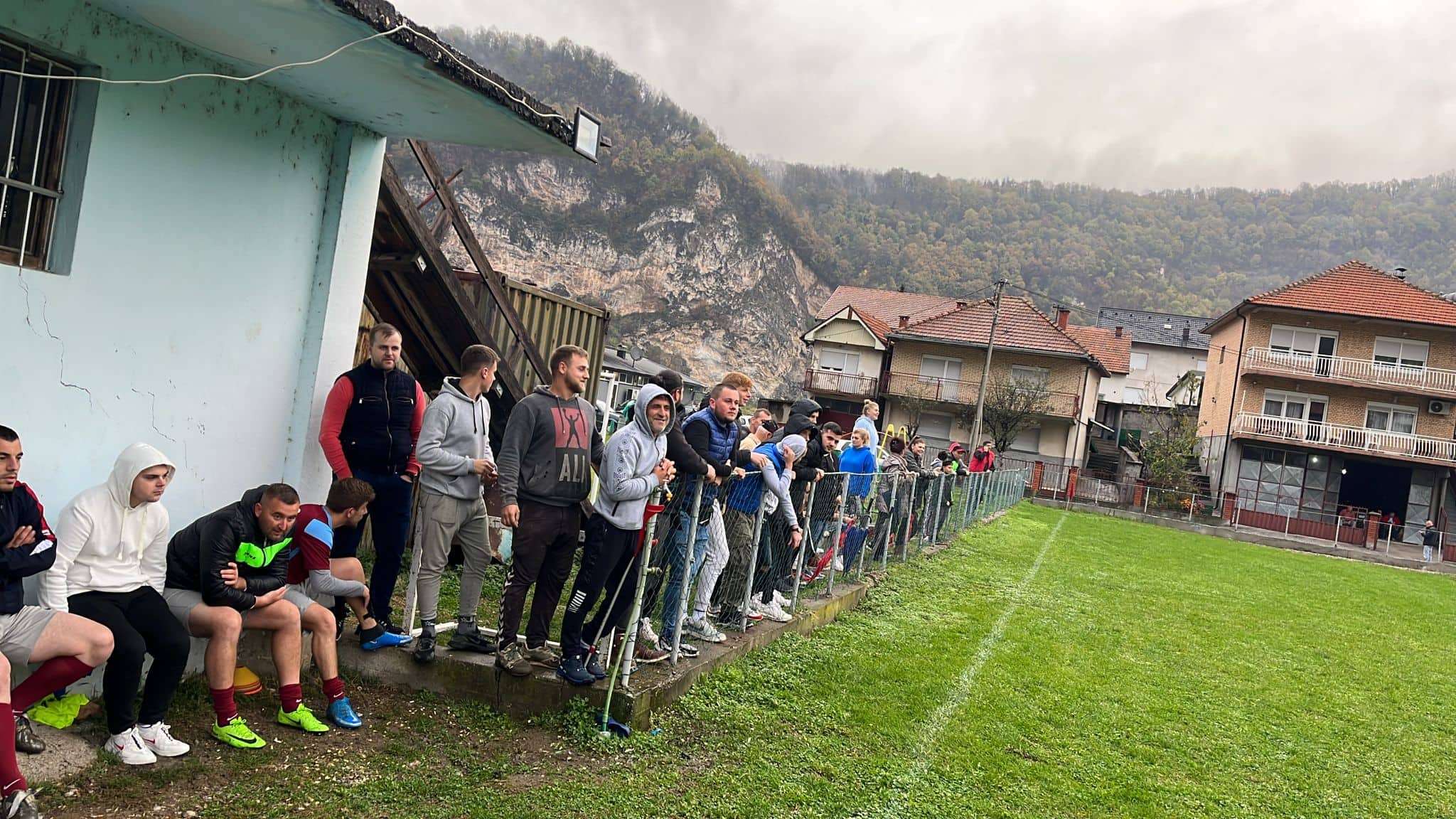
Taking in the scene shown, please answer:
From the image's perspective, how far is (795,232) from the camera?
315 feet

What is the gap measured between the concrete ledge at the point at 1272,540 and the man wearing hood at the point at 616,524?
28.4m

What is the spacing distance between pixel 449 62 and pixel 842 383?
4797cm

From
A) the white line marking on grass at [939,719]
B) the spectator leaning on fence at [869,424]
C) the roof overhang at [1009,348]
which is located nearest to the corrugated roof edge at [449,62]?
the white line marking on grass at [939,719]

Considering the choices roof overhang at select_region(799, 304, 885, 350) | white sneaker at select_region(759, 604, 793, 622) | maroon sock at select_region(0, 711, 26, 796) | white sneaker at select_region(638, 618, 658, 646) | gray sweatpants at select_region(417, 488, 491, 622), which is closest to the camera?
maroon sock at select_region(0, 711, 26, 796)

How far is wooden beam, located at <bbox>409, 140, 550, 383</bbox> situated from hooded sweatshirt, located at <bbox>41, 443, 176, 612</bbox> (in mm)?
3145

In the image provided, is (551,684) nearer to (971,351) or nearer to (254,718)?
(254,718)

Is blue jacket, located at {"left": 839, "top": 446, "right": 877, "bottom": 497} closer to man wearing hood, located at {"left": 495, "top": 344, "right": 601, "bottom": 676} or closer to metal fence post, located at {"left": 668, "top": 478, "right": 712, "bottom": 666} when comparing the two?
metal fence post, located at {"left": 668, "top": 478, "right": 712, "bottom": 666}

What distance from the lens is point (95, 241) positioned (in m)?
4.25

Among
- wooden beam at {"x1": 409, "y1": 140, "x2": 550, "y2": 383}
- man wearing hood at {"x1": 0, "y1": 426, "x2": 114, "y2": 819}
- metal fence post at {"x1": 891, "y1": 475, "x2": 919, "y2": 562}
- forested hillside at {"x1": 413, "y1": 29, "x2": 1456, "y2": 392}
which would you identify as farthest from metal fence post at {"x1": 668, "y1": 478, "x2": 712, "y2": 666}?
forested hillside at {"x1": 413, "y1": 29, "x2": 1456, "y2": 392}

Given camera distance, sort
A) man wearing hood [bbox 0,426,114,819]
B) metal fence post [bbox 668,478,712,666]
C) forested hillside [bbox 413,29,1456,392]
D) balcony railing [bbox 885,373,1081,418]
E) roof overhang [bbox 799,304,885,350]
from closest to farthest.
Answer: man wearing hood [bbox 0,426,114,819], metal fence post [bbox 668,478,712,666], balcony railing [bbox 885,373,1081,418], roof overhang [bbox 799,304,885,350], forested hillside [bbox 413,29,1456,392]

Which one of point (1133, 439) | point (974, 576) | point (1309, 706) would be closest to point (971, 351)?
point (1133, 439)

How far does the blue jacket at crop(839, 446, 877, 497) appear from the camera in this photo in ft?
32.1

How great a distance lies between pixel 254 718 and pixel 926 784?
127 inches

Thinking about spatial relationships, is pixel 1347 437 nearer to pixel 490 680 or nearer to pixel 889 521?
pixel 889 521
